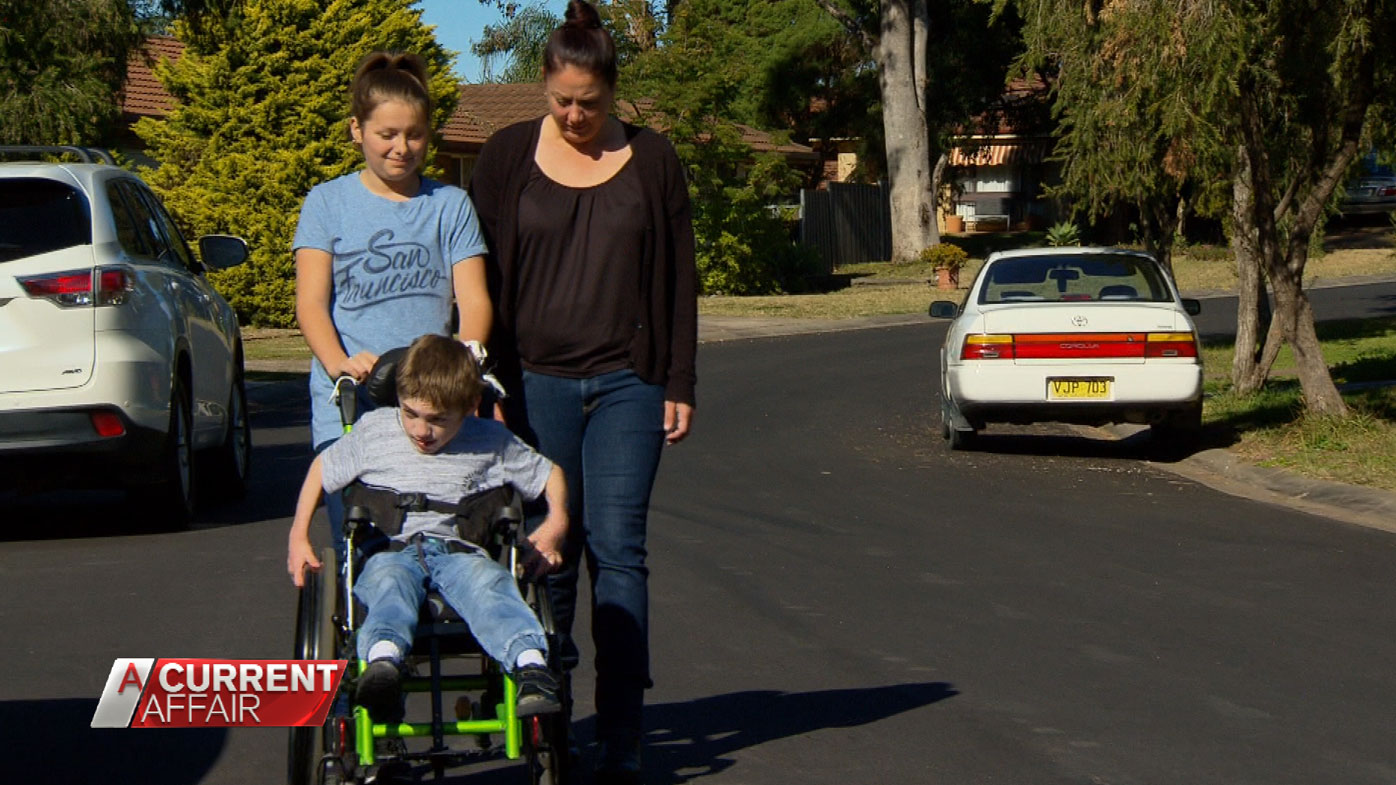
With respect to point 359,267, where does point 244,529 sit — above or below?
below

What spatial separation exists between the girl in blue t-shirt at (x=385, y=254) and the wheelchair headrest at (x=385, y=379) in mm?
238

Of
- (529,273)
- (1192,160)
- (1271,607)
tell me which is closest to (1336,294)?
(1192,160)

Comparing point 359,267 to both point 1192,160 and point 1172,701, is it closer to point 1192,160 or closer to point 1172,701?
point 1172,701

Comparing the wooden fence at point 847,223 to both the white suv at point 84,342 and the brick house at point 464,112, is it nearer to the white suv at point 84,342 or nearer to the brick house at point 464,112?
the brick house at point 464,112

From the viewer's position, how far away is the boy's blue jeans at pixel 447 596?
4.40 m

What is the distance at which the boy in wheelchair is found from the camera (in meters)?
4.40

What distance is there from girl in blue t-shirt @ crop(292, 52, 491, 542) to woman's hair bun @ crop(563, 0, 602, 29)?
462 mm

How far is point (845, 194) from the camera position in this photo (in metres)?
47.9

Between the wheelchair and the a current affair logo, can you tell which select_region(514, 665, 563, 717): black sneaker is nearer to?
the wheelchair

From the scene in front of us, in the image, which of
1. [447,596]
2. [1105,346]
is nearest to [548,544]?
[447,596]

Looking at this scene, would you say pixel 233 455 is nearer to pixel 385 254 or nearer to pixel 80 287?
pixel 80 287

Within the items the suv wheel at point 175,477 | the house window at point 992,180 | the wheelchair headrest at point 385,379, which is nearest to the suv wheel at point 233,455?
the suv wheel at point 175,477

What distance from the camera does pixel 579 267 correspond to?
5312 mm

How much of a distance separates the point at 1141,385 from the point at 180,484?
7.04 metres
